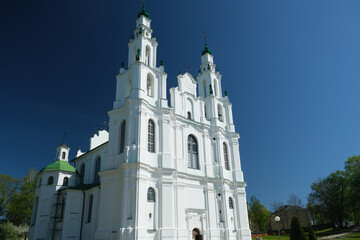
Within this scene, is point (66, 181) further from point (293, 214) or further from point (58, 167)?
point (293, 214)

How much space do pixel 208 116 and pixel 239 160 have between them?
651cm

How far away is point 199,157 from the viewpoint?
2678cm

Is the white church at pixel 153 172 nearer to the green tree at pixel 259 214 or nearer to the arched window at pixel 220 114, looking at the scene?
the arched window at pixel 220 114

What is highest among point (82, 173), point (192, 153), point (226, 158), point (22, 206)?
point (226, 158)

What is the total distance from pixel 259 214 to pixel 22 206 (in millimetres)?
55453

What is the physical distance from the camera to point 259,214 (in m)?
67.6

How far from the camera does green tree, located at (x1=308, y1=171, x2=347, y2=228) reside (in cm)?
4644

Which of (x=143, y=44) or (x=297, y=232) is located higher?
(x=143, y=44)

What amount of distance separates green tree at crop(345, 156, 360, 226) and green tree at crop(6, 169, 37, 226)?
172ft

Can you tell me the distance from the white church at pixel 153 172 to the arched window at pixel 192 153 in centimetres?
11

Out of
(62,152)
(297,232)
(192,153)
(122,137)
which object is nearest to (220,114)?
(192,153)

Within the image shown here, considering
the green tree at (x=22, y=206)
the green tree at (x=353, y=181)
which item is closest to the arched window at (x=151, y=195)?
the green tree at (x=22, y=206)

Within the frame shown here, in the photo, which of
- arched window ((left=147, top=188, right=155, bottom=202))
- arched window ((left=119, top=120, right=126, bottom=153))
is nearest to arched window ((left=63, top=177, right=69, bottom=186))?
arched window ((left=119, top=120, right=126, bottom=153))

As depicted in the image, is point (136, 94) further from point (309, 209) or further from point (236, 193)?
point (309, 209)
